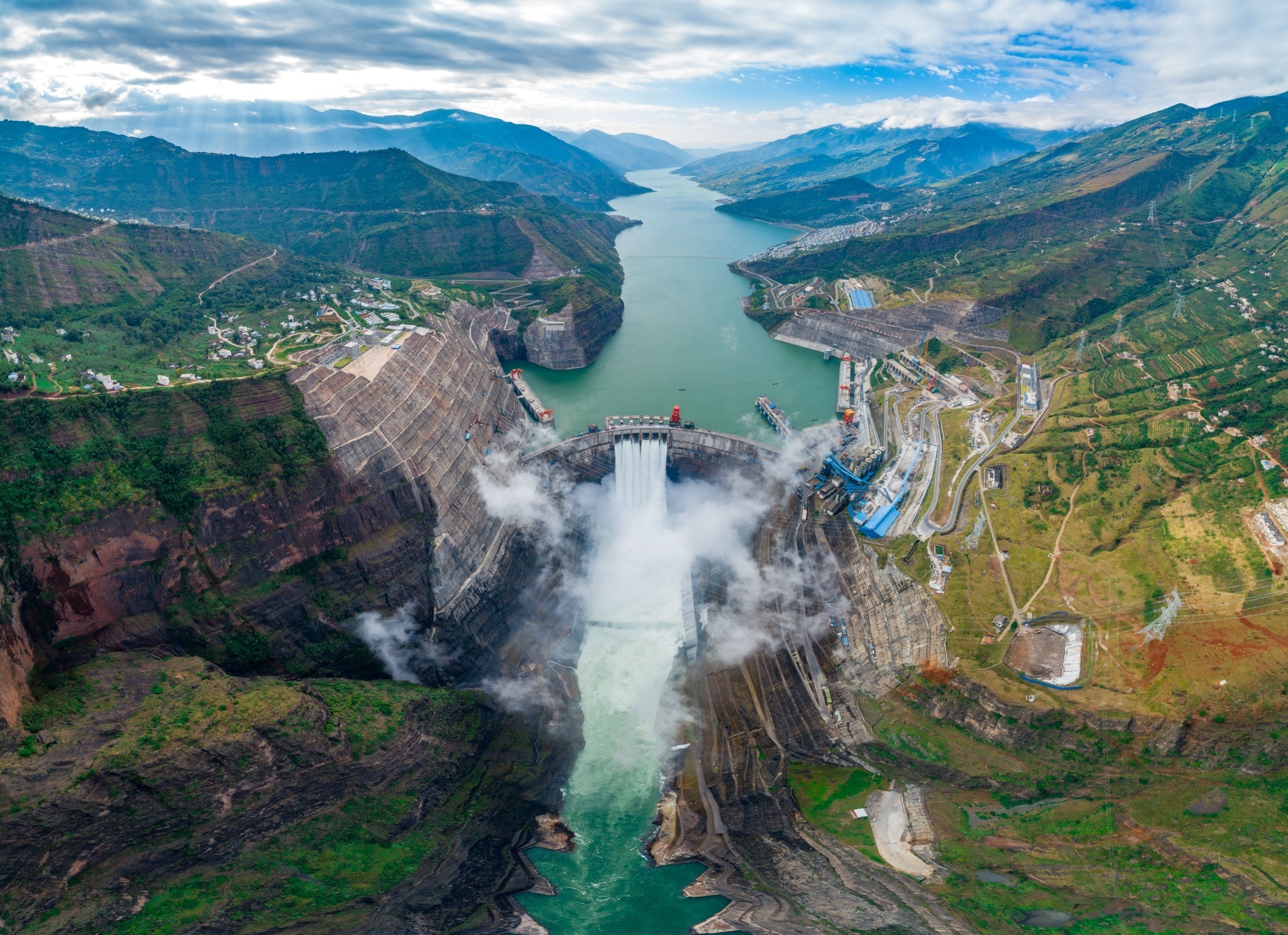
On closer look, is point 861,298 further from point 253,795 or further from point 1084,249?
point 253,795

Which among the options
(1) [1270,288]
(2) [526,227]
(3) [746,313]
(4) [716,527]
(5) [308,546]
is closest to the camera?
(5) [308,546]

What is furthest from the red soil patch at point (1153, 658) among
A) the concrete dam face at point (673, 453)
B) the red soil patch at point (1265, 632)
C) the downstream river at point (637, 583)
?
the concrete dam face at point (673, 453)

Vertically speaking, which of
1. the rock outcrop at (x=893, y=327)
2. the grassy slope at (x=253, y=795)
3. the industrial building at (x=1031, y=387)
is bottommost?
the grassy slope at (x=253, y=795)

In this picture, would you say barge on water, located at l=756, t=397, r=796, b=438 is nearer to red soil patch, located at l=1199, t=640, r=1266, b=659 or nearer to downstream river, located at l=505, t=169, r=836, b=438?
downstream river, located at l=505, t=169, r=836, b=438

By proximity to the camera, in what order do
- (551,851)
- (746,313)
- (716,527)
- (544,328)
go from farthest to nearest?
(746,313)
(544,328)
(716,527)
(551,851)

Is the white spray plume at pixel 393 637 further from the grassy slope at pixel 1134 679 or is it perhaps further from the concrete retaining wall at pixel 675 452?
the grassy slope at pixel 1134 679

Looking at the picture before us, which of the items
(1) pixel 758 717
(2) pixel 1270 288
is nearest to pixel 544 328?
(1) pixel 758 717

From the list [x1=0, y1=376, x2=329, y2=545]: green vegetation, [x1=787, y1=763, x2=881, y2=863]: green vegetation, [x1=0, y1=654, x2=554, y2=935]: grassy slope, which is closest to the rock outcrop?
[x1=787, y1=763, x2=881, y2=863]: green vegetation

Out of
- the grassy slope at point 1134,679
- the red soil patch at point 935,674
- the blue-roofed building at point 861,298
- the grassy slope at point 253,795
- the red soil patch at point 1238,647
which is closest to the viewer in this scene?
the grassy slope at point 253,795

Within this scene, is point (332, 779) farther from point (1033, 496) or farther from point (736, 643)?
point (1033, 496)

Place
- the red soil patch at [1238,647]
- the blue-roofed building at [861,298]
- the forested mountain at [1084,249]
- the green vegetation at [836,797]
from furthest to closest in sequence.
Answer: the blue-roofed building at [861,298]
the forested mountain at [1084,249]
the red soil patch at [1238,647]
the green vegetation at [836,797]
